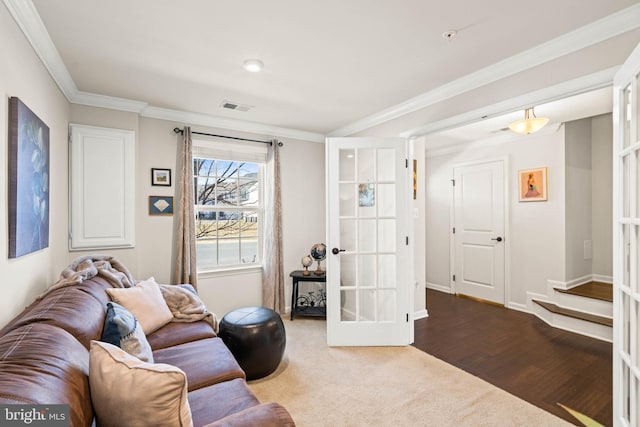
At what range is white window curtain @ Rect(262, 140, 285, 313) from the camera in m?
3.89

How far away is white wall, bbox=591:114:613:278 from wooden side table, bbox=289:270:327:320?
377cm

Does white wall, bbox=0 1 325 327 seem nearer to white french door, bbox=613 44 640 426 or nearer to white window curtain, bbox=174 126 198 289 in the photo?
white window curtain, bbox=174 126 198 289

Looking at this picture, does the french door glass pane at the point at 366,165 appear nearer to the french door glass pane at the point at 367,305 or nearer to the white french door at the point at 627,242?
the french door glass pane at the point at 367,305

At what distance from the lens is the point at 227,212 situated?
3842mm

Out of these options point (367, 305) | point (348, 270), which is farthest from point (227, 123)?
point (367, 305)

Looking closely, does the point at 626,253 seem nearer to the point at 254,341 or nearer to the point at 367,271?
the point at 367,271

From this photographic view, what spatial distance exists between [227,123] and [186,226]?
131 cm

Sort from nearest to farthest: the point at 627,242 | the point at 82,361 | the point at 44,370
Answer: the point at 44,370 < the point at 82,361 < the point at 627,242

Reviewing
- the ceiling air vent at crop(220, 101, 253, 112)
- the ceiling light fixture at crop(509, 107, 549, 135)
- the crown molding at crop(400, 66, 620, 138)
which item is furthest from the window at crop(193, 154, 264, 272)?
the ceiling light fixture at crop(509, 107, 549, 135)

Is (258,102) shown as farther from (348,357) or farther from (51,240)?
(348,357)

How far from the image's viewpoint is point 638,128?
152 cm

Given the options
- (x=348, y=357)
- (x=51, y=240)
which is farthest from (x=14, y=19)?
(x=348, y=357)

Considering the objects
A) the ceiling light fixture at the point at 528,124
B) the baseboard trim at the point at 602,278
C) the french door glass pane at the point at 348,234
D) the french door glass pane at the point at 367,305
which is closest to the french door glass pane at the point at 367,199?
Answer: the french door glass pane at the point at 348,234

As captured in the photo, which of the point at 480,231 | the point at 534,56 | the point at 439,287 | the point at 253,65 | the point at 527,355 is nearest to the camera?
the point at 534,56
